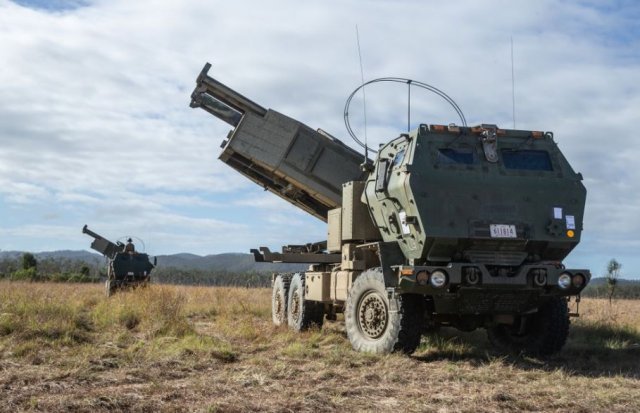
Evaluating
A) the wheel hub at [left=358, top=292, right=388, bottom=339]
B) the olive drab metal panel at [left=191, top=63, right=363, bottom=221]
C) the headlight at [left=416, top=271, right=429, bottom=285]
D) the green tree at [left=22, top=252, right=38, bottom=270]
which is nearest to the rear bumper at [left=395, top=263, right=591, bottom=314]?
the headlight at [left=416, top=271, right=429, bottom=285]

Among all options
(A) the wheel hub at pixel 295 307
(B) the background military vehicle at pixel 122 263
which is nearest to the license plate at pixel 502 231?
(A) the wheel hub at pixel 295 307

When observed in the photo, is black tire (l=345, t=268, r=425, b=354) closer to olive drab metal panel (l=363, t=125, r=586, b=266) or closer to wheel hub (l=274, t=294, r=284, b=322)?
olive drab metal panel (l=363, t=125, r=586, b=266)

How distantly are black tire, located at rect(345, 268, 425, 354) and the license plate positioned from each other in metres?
1.23

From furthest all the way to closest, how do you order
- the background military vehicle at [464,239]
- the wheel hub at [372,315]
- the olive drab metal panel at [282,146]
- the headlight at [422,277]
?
the olive drab metal panel at [282,146] < the wheel hub at [372,315] < the background military vehicle at [464,239] < the headlight at [422,277]

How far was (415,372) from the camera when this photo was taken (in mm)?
8320

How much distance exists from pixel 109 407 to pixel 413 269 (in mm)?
4062

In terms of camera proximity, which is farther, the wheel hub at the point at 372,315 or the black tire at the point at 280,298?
the black tire at the point at 280,298

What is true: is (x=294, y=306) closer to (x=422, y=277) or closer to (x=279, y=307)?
(x=279, y=307)

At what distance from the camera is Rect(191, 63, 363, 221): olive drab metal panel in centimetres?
1254

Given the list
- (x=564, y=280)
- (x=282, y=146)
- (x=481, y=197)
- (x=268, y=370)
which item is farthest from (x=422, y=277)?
(x=282, y=146)

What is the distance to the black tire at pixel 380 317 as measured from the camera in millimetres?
9211

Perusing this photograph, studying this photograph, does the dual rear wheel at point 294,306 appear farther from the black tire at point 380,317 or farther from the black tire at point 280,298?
the black tire at point 380,317

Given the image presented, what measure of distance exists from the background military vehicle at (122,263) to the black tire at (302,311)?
11.1m

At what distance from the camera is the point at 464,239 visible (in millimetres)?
9188
